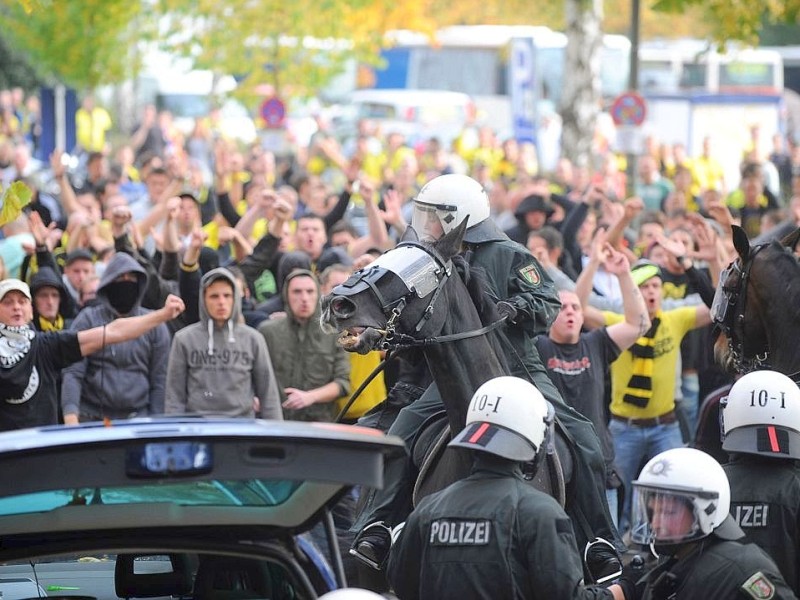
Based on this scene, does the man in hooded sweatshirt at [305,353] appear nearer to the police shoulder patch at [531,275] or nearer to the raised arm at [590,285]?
the raised arm at [590,285]

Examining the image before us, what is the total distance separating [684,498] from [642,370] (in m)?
5.96

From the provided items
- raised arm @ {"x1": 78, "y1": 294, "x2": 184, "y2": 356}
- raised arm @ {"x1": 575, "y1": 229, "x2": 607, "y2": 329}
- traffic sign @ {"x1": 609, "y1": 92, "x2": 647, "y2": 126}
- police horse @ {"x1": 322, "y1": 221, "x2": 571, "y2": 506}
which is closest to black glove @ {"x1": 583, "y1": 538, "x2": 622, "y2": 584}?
police horse @ {"x1": 322, "y1": 221, "x2": 571, "y2": 506}

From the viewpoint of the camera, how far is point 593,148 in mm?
27109

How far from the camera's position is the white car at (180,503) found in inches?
177

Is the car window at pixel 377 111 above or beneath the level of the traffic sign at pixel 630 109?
beneath

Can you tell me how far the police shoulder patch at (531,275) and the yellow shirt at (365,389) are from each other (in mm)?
3484

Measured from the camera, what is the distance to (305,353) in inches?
446

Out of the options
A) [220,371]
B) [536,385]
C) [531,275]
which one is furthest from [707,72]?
[536,385]

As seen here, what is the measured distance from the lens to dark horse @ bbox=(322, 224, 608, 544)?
→ 21.1ft

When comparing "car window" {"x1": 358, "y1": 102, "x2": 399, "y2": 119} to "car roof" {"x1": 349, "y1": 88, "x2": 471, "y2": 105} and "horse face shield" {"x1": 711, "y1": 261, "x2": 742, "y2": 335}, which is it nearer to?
"car roof" {"x1": 349, "y1": 88, "x2": 471, "y2": 105}

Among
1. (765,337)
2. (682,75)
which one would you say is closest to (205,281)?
(765,337)

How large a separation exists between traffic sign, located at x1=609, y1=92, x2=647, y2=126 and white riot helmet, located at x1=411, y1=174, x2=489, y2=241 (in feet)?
48.1

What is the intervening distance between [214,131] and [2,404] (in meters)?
20.9

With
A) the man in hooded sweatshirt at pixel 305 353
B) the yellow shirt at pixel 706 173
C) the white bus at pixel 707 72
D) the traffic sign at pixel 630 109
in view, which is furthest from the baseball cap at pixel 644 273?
the white bus at pixel 707 72
